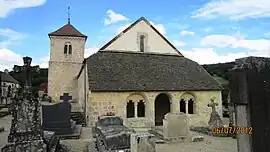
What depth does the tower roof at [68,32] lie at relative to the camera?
26.7m

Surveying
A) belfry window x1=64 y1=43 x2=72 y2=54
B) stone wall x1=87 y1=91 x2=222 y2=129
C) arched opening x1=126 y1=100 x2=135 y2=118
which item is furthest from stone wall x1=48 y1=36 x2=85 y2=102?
stone wall x1=87 y1=91 x2=222 y2=129

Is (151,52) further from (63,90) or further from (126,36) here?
(63,90)

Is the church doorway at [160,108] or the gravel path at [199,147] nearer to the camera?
the gravel path at [199,147]

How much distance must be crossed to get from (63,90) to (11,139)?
20666mm

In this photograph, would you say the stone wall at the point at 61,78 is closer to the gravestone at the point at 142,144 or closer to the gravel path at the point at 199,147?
the gravel path at the point at 199,147

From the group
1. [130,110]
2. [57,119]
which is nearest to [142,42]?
[130,110]

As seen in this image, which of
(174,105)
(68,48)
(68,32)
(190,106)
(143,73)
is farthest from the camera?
(68,32)

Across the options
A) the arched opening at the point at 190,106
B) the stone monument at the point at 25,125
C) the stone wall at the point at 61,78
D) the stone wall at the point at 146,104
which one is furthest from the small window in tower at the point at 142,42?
the stone monument at the point at 25,125

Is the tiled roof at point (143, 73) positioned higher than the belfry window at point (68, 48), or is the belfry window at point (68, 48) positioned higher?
the belfry window at point (68, 48)

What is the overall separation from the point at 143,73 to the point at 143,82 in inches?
47.2

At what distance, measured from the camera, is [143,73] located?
18.6 m

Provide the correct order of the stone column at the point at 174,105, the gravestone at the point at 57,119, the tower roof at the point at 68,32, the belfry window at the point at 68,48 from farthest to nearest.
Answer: the belfry window at the point at 68,48
the tower roof at the point at 68,32
the stone column at the point at 174,105
the gravestone at the point at 57,119

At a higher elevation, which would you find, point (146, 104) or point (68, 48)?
point (68, 48)

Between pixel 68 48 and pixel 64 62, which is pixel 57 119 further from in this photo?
pixel 68 48
